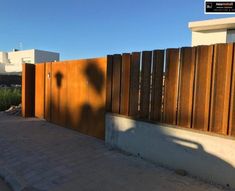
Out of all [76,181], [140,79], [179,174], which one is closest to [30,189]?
[76,181]

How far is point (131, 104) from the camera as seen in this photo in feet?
19.5

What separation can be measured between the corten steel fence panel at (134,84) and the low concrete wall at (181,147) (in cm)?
23

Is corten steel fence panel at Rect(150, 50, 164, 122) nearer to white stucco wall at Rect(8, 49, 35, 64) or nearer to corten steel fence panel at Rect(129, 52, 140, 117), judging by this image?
corten steel fence panel at Rect(129, 52, 140, 117)

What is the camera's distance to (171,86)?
16.5ft

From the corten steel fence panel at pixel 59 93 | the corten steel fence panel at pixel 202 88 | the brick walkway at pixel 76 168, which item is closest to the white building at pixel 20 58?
the corten steel fence panel at pixel 59 93

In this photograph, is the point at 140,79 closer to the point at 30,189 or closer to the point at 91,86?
the point at 91,86

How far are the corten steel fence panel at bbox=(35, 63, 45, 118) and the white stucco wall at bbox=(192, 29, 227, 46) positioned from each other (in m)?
6.19

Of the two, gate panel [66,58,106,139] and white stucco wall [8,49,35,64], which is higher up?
white stucco wall [8,49,35,64]

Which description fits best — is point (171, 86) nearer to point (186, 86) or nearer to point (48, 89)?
point (186, 86)

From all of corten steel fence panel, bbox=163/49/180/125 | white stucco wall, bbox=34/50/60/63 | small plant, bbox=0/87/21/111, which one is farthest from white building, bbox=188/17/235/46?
white stucco wall, bbox=34/50/60/63

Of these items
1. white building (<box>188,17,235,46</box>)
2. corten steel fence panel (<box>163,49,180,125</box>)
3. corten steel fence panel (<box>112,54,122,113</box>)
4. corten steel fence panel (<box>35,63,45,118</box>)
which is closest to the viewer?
corten steel fence panel (<box>163,49,180,125</box>)

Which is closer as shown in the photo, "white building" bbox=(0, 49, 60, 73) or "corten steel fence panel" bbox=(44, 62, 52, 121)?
"corten steel fence panel" bbox=(44, 62, 52, 121)

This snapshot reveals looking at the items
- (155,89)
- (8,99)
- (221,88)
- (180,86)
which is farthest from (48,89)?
(221,88)

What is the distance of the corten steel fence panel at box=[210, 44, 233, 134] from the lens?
4.18 m
